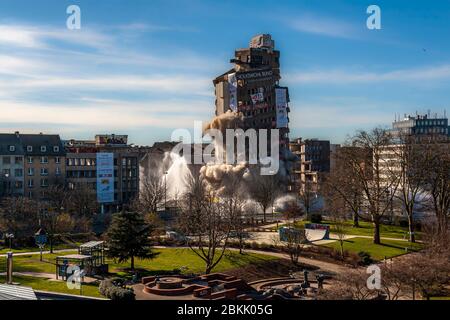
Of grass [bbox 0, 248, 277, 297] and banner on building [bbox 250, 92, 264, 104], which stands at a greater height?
banner on building [bbox 250, 92, 264, 104]

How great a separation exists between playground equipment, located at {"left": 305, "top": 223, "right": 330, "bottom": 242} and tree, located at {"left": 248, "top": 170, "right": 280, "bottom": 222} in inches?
481

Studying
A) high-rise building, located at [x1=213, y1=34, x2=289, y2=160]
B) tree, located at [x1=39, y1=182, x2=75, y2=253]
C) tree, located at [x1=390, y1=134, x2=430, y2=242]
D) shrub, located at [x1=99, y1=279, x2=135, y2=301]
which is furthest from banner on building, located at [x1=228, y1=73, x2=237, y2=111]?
shrub, located at [x1=99, y1=279, x2=135, y2=301]

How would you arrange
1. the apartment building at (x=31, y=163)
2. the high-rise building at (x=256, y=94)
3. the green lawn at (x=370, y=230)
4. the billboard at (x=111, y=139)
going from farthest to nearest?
the billboard at (x=111, y=139)
the high-rise building at (x=256, y=94)
the apartment building at (x=31, y=163)
the green lawn at (x=370, y=230)

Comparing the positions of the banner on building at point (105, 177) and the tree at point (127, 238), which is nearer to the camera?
the tree at point (127, 238)

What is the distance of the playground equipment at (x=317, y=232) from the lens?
49819 mm

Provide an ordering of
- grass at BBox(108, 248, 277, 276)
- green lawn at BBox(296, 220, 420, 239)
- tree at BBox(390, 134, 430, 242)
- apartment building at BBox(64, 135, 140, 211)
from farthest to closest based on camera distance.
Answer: apartment building at BBox(64, 135, 140, 211), green lawn at BBox(296, 220, 420, 239), tree at BBox(390, 134, 430, 242), grass at BBox(108, 248, 277, 276)

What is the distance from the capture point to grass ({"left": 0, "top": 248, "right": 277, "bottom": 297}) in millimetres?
31328

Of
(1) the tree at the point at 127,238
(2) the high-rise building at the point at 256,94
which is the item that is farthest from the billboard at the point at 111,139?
(1) the tree at the point at 127,238

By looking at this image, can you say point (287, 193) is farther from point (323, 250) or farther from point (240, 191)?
point (323, 250)

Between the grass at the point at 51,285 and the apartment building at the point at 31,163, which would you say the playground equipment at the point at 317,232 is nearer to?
the grass at the point at 51,285

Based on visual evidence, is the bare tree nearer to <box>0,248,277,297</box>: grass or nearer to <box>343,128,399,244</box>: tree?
<box>0,248,277,297</box>: grass

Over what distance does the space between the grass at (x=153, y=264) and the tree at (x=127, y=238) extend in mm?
1010

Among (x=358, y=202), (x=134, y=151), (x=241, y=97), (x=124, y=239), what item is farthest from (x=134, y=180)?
(x=124, y=239)

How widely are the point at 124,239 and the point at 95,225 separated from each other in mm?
26337
